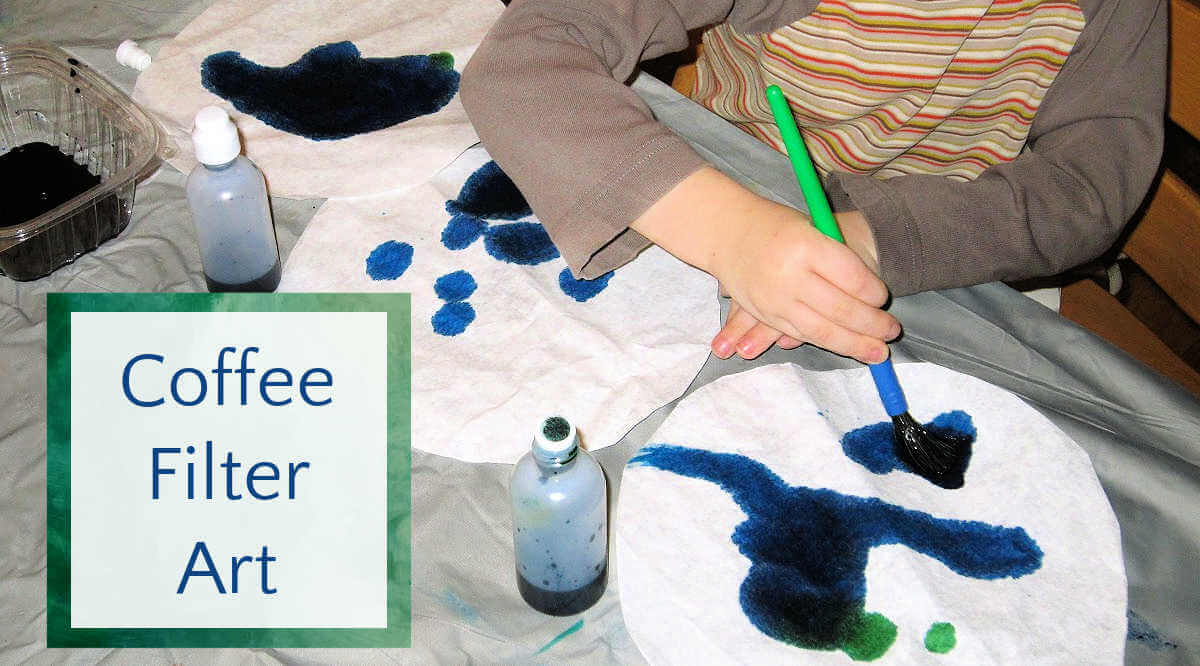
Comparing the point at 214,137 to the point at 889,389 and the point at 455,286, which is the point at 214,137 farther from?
the point at 889,389

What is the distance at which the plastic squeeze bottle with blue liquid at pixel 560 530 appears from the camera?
51 centimetres

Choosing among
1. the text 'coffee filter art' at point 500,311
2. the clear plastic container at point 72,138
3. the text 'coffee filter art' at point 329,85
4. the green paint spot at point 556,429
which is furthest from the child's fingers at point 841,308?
the clear plastic container at point 72,138

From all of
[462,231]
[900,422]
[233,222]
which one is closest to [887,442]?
[900,422]

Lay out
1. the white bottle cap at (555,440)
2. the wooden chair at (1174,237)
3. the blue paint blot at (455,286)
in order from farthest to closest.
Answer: the wooden chair at (1174,237)
the blue paint blot at (455,286)
the white bottle cap at (555,440)

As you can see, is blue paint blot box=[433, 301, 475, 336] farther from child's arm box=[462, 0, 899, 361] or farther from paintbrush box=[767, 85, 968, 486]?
paintbrush box=[767, 85, 968, 486]

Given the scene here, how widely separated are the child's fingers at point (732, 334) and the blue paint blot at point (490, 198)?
0.19m

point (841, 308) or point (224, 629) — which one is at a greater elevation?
point (841, 308)

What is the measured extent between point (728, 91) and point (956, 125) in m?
0.21

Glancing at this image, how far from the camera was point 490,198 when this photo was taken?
0.77 meters

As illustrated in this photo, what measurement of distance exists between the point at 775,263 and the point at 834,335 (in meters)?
0.06

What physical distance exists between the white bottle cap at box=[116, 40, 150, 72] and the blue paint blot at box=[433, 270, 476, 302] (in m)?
0.39

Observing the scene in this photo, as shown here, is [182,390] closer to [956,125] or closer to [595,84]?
[595,84]

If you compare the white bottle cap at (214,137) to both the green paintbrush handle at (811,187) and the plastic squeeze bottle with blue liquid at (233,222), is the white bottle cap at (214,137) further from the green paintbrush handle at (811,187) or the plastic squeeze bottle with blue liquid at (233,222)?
the green paintbrush handle at (811,187)

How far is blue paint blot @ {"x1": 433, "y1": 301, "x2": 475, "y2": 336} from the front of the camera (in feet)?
2.24
